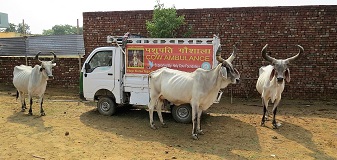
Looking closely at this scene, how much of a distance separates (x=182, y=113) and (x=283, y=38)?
5.28 metres

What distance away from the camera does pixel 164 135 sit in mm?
7184

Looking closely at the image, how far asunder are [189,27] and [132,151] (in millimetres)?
6824

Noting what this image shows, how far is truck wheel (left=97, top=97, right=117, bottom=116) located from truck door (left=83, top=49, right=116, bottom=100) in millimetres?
308

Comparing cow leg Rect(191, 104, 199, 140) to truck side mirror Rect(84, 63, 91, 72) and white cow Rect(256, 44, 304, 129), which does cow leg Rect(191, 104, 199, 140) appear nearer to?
white cow Rect(256, 44, 304, 129)

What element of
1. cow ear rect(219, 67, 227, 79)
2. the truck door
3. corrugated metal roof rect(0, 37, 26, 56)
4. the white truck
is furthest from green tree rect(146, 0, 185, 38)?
corrugated metal roof rect(0, 37, 26, 56)

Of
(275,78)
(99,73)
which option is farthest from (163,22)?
(275,78)

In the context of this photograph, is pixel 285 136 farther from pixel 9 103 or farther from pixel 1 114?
pixel 9 103

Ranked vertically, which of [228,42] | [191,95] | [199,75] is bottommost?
[191,95]

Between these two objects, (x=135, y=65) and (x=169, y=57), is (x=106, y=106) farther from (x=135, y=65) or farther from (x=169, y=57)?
(x=169, y=57)

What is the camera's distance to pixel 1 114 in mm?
9055

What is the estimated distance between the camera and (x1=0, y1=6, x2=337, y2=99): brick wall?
10727 millimetres

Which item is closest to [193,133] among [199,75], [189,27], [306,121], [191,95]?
[191,95]

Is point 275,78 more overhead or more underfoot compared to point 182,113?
more overhead

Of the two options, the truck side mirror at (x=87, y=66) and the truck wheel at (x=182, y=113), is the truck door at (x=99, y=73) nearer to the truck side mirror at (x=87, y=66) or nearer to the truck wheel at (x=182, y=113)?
the truck side mirror at (x=87, y=66)
